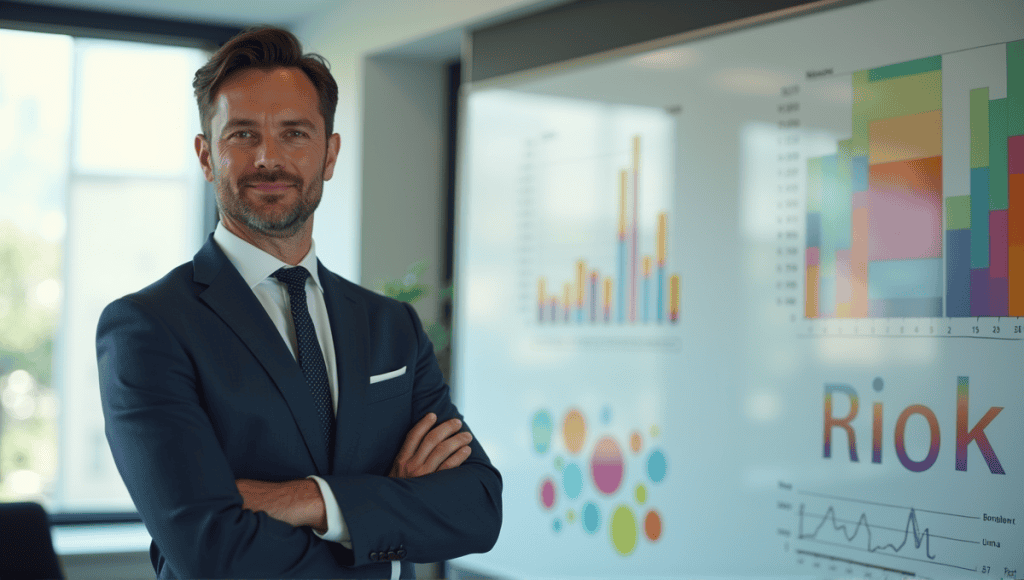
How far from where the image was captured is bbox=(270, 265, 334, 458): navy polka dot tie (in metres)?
1.65

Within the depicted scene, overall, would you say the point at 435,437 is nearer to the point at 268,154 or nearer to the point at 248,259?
the point at 248,259

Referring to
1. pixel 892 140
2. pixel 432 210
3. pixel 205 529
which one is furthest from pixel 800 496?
pixel 432 210

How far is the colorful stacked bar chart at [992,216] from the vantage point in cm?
192

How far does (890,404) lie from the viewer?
2.13m

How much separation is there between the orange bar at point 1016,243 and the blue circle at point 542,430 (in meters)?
1.53

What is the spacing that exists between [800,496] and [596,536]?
0.78 meters

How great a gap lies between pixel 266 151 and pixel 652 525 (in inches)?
63.8

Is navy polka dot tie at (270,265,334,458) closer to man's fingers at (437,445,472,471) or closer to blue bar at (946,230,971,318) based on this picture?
man's fingers at (437,445,472,471)

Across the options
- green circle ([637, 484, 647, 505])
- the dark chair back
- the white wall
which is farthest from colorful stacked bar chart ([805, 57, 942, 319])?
the white wall

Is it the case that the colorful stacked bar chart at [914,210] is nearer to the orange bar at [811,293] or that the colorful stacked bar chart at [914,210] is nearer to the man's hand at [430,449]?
the orange bar at [811,293]

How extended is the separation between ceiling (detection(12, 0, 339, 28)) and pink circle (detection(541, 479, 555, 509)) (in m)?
2.35

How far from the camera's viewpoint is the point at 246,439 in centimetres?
155

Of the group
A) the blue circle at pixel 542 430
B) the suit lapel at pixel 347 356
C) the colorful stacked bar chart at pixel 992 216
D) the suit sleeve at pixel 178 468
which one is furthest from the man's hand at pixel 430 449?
the blue circle at pixel 542 430

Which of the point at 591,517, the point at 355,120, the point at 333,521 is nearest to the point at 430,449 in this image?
the point at 333,521
